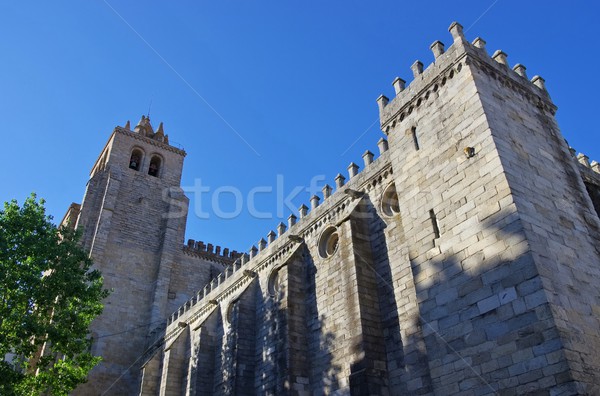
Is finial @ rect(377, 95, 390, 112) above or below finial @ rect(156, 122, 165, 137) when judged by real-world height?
below

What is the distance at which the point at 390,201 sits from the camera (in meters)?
15.4

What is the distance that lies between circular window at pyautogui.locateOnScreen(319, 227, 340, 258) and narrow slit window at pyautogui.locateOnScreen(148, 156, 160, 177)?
21.1m

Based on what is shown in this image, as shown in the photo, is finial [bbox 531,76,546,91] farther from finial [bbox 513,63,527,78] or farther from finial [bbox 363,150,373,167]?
finial [bbox 363,150,373,167]

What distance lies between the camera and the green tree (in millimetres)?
15281

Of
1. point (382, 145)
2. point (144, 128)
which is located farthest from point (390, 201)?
point (144, 128)

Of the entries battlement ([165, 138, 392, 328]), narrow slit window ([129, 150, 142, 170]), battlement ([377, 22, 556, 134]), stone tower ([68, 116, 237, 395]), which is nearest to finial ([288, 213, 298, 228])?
battlement ([165, 138, 392, 328])

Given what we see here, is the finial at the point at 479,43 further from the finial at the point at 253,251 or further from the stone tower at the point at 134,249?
the stone tower at the point at 134,249

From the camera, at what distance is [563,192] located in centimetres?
1157

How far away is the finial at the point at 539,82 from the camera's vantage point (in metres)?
14.0

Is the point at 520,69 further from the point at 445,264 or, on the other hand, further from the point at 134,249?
the point at 134,249

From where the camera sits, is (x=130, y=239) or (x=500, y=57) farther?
(x=130, y=239)

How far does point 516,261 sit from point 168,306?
24350mm

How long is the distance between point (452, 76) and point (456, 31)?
1.26m

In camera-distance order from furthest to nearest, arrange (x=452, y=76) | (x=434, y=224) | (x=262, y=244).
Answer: (x=262, y=244) → (x=452, y=76) → (x=434, y=224)
